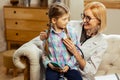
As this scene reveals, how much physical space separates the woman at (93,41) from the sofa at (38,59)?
13cm

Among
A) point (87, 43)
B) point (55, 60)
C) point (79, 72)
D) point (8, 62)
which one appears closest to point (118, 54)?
point (87, 43)

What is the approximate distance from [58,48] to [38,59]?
0.89ft

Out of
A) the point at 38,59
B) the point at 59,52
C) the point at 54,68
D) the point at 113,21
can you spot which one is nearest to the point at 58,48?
the point at 59,52

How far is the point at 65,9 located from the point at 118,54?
74 centimetres

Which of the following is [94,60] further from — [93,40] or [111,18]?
[111,18]

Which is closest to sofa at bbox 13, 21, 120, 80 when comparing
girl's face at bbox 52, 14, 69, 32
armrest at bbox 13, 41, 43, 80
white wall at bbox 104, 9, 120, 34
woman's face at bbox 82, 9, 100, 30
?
armrest at bbox 13, 41, 43, 80

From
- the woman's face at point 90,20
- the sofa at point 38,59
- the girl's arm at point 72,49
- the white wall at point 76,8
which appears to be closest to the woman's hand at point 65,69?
the girl's arm at point 72,49

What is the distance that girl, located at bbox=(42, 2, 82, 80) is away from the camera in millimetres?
1930

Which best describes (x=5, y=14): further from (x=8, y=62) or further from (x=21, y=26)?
(x=8, y=62)

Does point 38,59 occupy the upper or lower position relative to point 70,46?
lower

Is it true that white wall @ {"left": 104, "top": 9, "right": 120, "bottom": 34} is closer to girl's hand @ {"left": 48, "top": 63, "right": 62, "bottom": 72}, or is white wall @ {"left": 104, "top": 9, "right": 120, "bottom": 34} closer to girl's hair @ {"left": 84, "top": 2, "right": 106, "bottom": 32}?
girl's hair @ {"left": 84, "top": 2, "right": 106, "bottom": 32}

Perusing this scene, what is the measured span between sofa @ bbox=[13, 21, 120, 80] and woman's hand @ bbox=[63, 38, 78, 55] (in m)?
0.30

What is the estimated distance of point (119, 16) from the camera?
4.11 metres

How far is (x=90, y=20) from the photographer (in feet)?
7.07
